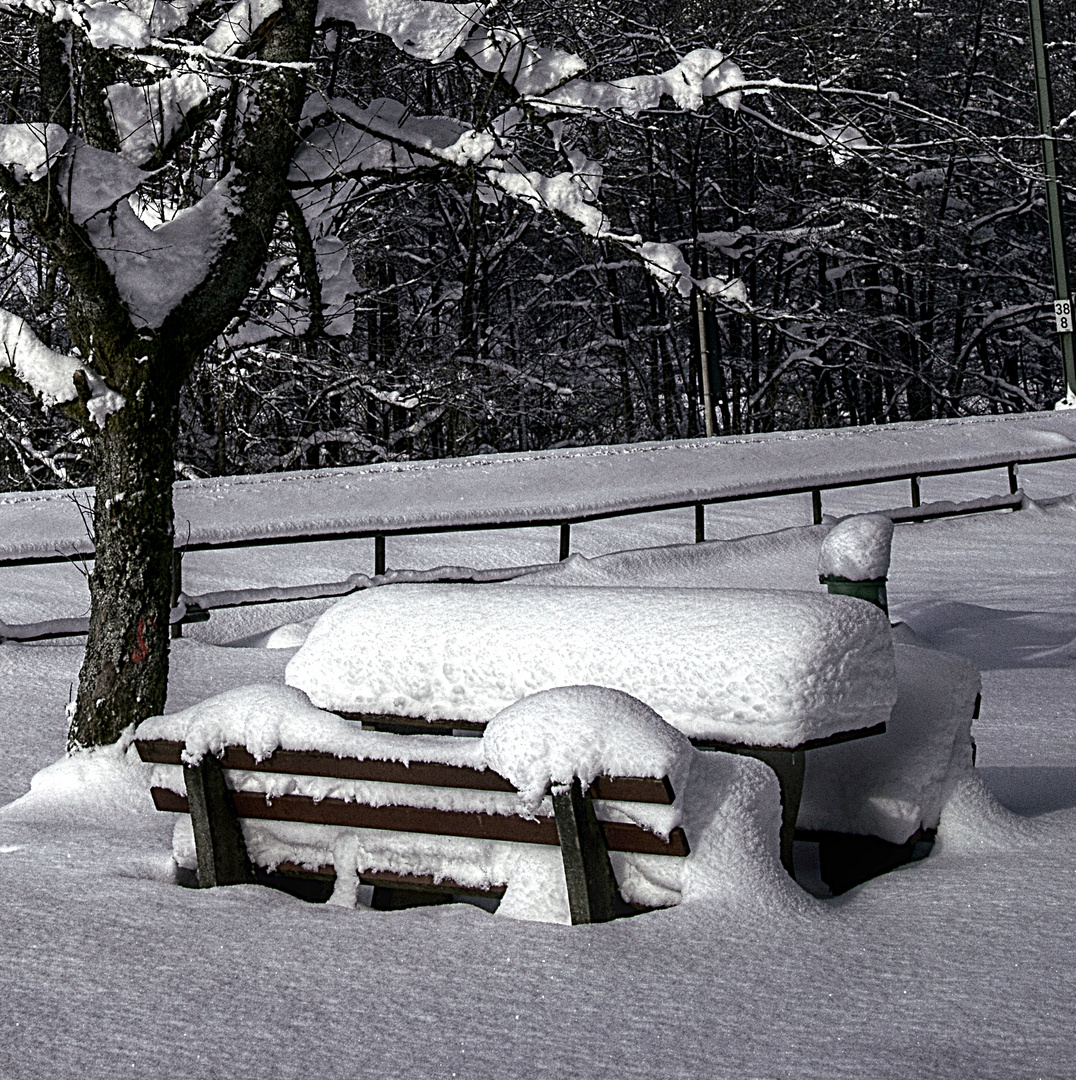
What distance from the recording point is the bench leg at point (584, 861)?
296cm

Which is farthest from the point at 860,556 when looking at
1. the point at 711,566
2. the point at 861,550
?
the point at 711,566

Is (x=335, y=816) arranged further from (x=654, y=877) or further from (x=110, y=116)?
(x=110, y=116)

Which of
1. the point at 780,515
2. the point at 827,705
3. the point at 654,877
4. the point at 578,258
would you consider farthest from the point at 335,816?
the point at 578,258

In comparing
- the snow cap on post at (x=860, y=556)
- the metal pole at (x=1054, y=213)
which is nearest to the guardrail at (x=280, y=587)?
the snow cap on post at (x=860, y=556)

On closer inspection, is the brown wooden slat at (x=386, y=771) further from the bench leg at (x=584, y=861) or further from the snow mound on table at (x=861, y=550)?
the snow mound on table at (x=861, y=550)

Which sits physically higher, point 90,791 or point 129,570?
point 129,570

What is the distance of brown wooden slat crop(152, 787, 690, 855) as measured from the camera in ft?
9.91

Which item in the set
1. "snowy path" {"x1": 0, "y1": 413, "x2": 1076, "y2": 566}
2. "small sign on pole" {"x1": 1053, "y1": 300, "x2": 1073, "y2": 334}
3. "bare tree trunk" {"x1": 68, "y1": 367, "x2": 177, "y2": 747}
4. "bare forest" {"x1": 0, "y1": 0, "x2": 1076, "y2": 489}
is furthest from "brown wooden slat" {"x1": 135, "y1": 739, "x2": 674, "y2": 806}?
"small sign on pole" {"x1": 1053, "y1": 300, "x2": 1073, "y2": 334}

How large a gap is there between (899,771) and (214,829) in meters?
1.85

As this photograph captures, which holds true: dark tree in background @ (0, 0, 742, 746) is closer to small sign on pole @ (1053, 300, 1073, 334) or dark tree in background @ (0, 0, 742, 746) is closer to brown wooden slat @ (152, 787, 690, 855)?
brown wooden slat @ (152, 787, 690, 855)

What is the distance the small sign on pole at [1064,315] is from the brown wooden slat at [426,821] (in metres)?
12.3

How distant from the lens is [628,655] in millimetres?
3412

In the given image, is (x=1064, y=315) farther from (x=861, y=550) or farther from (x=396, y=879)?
(x=396, y=879)

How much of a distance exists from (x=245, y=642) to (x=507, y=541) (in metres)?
3.66
